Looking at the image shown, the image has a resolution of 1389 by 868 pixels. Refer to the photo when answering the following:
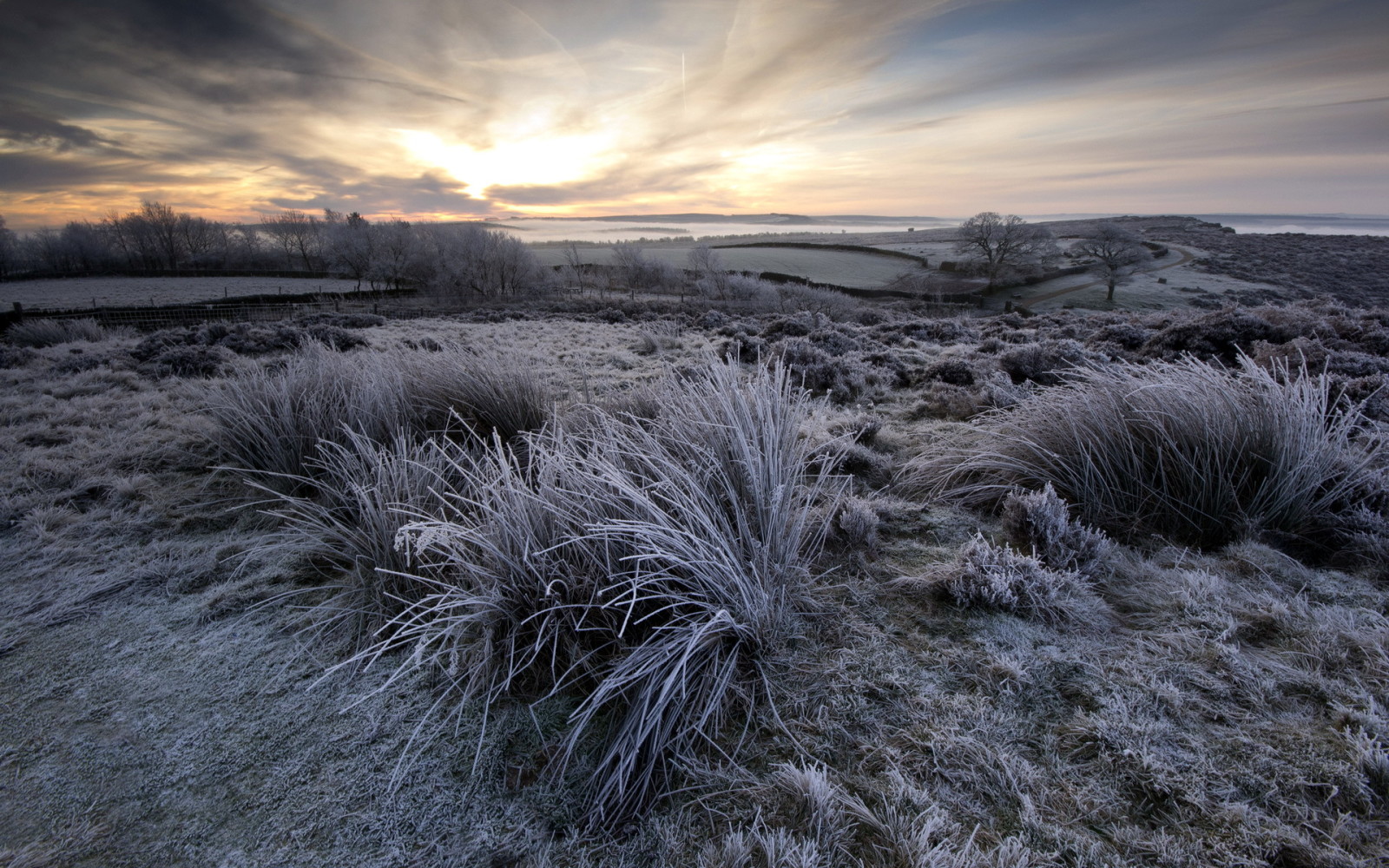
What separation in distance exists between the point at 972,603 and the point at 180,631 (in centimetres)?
335

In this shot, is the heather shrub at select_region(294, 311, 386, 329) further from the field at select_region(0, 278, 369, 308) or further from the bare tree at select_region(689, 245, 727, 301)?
the bare tree at select_region(689, 245, 727, 301)

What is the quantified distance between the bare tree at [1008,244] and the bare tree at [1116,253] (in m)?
3.68

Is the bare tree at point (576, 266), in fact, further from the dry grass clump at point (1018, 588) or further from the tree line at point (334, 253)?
the dry grass clump at point (1018, 588)

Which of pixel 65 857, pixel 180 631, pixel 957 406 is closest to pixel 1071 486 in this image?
pixel 957 406

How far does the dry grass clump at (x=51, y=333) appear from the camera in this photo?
13.8 metres

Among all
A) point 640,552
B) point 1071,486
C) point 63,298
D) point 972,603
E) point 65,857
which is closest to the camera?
point 65,857

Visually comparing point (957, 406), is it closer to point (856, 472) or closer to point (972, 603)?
point (856, 472)

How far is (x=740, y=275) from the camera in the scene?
166 ft

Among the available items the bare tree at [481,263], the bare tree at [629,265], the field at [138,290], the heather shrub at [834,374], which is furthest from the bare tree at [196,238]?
the heather shrub at [834,374]

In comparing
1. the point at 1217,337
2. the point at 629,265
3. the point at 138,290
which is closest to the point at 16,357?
the point at 1217,337

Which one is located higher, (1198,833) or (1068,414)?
(1068,414)

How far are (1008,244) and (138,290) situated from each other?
2559 inches

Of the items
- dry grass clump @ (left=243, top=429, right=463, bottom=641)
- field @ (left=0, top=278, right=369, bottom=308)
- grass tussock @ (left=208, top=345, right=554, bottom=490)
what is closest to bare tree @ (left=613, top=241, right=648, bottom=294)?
field @ (left=0, top=278, right=369, bottom=308)

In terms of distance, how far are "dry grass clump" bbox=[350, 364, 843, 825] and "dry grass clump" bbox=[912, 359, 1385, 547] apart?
1541mm
